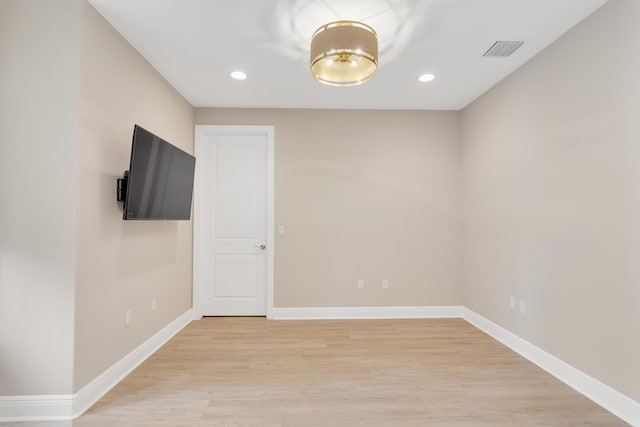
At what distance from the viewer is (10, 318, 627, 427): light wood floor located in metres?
2.10

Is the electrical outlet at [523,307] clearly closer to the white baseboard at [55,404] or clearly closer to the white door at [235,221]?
the white door at [235,221]

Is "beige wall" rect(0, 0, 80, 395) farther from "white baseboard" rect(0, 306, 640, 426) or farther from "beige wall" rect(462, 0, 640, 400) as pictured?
"beige wall" rect(462, 0, 640, 400)

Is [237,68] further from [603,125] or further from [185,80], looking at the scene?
Result: [603,125]

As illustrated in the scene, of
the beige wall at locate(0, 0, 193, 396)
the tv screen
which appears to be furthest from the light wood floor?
the tv screen

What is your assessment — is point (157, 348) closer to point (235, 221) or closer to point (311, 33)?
point (235, 221)

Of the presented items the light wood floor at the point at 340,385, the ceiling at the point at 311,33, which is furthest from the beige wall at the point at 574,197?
the light wood floor at the point at 340,385

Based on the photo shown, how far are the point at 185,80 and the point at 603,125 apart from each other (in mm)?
3653

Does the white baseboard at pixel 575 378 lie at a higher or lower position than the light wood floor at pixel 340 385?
higher

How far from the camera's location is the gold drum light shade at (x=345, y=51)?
2033 mm

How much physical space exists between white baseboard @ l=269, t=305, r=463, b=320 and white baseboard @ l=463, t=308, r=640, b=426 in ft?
2.29

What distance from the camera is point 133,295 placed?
2.81 m

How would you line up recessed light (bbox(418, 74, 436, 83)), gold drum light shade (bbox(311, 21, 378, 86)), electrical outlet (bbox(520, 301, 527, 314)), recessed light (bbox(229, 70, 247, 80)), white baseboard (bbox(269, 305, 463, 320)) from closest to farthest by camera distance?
gold drum light shade (bbox(311, 21, 378, 86)) < electrical outlet (bbox(520, 301, 527, 314)) < recessed light (bbox(229, 70, 247, 80)) < recessed light (bbox(418, 74, 436, 83)) < white baseboard (bbox(269, 305, 463, 320))

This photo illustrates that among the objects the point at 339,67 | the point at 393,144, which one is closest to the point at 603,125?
the point at 339,67

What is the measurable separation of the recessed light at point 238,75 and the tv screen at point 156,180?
942 mm
